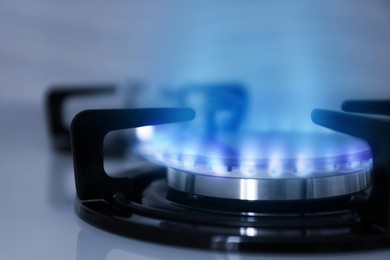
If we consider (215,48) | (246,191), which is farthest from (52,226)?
(215,48)

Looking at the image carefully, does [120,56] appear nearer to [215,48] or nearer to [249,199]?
[215,48]

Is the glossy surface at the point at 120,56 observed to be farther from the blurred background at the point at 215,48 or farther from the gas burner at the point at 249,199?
the gas burner at the point at 249,199

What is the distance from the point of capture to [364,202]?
0.47 m

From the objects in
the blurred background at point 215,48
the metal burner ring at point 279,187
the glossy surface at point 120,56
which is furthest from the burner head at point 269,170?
the blurred background at point 215,48

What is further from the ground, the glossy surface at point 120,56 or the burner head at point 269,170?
the glossy surface at point 120,56

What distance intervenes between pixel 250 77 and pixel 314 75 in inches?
5.0

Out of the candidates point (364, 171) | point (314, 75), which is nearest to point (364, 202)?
point (364, 171)

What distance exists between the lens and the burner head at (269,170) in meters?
0.48

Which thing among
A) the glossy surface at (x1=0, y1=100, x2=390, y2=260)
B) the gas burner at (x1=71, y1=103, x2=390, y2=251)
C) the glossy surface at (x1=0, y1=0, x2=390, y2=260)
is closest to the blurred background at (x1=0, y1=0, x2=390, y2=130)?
the glossy surface at (x1=0, y1=0, x2=390, y2=260)

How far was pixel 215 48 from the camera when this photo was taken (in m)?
0.97

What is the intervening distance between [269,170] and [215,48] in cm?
54

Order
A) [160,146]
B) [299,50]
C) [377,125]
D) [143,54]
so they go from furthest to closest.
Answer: [143,54]
[299,50]
[160,146]
[377,125]

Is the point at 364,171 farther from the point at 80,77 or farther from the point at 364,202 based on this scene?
the point at 80,77

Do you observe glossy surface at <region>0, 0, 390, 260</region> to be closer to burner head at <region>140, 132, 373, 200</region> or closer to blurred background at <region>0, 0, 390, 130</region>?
blurred background at <region>0, 0, 390, 130</region>
